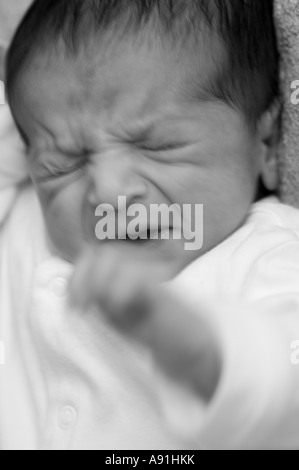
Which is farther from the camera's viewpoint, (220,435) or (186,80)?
(186,80)

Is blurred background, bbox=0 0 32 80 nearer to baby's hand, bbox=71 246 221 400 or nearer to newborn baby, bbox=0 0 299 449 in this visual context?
newborn baby, bbox=0 0 299 449

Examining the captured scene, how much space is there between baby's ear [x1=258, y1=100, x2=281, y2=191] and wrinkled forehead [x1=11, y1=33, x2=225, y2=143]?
0.14m

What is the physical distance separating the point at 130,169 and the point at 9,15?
0.55 metres

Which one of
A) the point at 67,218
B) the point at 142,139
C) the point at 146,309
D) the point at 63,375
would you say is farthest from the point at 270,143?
the point at 146,309

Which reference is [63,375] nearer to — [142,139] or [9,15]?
[142,139]

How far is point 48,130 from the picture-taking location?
1.23 meters

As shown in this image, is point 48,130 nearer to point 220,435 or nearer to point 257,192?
point 257,192

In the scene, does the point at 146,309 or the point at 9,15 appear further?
the point at 9,15

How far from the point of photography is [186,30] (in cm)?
118

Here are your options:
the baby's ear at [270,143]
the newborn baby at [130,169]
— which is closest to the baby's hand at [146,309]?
the newborn baby at [130,169]

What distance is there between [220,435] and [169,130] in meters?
0.50

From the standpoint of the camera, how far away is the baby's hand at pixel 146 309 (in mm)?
760
